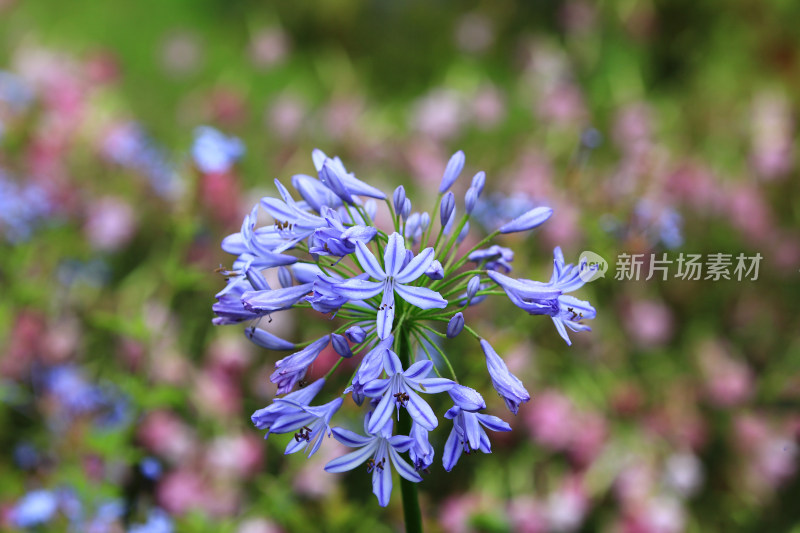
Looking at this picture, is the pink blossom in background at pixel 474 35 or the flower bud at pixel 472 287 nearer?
the flower bud at pixel 472 287

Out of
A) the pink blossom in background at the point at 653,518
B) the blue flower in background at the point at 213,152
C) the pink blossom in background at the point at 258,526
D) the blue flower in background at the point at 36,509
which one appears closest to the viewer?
the blue flower in background at the point at 36,509

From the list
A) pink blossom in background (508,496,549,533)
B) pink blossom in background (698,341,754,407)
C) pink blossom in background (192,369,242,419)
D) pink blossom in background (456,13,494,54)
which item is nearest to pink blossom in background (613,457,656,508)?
pink blossom in background (508,496,549,533)

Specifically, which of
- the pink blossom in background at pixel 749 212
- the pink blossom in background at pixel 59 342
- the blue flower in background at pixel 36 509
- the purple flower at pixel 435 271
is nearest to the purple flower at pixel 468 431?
the purple flower at pixel 435 271

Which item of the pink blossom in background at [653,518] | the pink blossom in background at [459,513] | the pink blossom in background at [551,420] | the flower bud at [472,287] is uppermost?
the flower bud at [472,287]

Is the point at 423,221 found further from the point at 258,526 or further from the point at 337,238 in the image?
the point at 258,526

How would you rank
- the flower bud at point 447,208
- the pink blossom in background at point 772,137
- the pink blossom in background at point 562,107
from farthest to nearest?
the pink blossom in background at point 562,107
the pink blossom in background at point 772,137
the flower bud at point 447,208

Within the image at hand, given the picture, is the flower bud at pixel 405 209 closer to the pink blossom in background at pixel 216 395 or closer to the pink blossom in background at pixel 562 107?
the pink blossom in background at pixel 216 395
